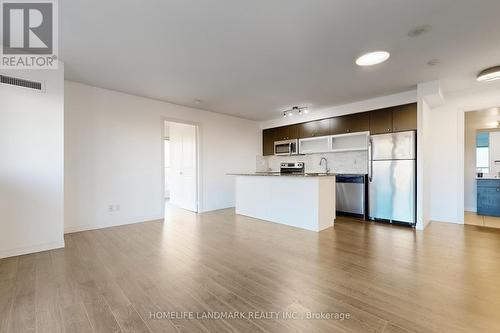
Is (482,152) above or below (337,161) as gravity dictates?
above

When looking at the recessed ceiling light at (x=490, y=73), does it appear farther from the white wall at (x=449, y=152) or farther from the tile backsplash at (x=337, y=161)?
the tile backsplash at (x=337, y=161)

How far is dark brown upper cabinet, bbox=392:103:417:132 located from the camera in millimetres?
4187

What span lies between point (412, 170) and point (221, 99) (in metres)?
4.02

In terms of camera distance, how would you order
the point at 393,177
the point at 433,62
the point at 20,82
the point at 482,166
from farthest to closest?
the point at 482,166, the point at 393,177, the point at 433,62, the point at 20,82

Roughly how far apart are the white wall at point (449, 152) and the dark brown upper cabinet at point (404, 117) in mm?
745

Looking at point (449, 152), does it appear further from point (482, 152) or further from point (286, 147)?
point (286, 147)

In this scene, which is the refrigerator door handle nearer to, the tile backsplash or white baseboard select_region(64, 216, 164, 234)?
the tile backsplash

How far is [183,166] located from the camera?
20.7 feet

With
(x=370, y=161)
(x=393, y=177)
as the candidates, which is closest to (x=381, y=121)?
(x=370, y=161)

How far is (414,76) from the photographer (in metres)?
3.63

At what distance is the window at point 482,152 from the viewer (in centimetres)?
597

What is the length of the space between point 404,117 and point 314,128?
6.63 ft

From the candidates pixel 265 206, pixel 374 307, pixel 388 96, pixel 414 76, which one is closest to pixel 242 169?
pixel 265 206

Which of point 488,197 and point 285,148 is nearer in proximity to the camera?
point 488,197
